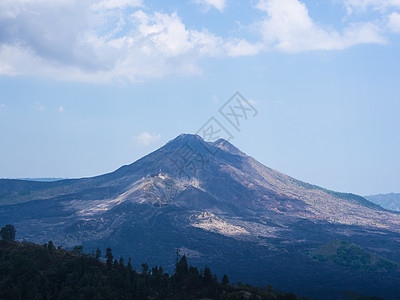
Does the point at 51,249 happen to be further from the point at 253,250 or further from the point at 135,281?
the point at 253,250

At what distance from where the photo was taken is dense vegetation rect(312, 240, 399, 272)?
405 ft

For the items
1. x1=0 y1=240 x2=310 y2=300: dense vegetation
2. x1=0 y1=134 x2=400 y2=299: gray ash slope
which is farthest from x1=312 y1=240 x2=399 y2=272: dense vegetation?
x1=0 y1=240 x2=310 y2=300: dense vegetation

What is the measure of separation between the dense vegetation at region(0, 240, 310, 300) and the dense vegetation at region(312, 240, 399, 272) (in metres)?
70.0

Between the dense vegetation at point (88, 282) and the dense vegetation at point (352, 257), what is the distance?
69981 mm

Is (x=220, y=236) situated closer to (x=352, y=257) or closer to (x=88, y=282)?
(x=352, y=257)

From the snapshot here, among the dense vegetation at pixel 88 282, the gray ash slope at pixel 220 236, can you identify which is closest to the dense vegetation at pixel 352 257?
the gray ash slope at pixel 220 236

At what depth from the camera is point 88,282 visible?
61719 mm

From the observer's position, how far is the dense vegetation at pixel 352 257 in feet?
405

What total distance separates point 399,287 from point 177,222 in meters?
92.9

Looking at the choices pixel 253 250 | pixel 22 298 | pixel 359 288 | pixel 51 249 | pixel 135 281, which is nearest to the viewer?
pixel 22 298

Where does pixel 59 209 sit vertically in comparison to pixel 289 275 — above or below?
above

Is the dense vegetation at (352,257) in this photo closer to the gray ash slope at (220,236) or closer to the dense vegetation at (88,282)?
the gray ash slope at (220,236)

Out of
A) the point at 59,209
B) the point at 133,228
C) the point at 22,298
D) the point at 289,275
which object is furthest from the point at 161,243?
the point at 22,298

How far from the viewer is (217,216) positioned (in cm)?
18512
